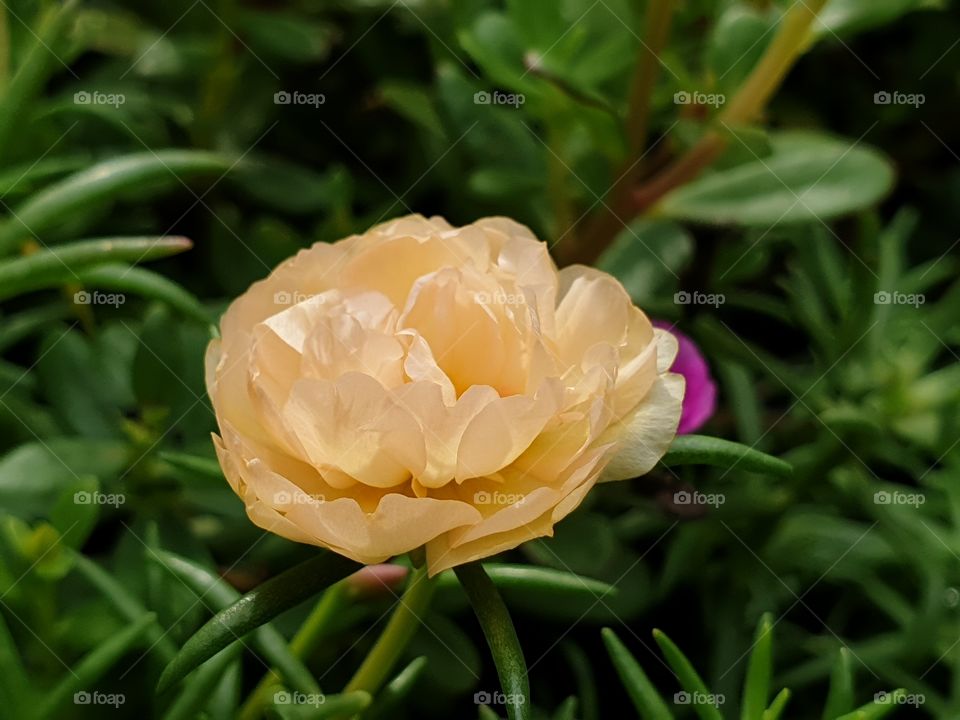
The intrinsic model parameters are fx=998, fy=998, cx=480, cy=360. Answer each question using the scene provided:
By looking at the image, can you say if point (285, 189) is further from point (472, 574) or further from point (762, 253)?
point (472, 574)

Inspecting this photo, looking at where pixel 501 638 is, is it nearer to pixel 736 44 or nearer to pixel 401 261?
pixel 401 261

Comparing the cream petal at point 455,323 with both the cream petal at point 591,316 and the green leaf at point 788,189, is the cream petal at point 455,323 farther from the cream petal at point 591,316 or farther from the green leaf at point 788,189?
the green leaf at point 788,189

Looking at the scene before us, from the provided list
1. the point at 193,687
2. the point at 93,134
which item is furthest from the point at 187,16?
the point at 193,687
